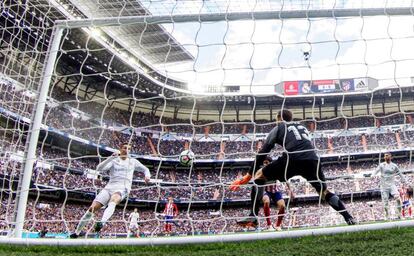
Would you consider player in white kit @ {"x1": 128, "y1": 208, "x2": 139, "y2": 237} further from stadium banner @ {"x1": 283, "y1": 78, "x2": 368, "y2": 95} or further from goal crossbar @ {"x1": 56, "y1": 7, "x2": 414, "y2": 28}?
stadium banner @ {"x1": 283, "y1": 78, "x2": 368, "y2": 95}

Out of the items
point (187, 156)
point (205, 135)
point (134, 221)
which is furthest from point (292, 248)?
point (205, 135)

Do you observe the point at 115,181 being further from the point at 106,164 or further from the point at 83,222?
the point at 83,222

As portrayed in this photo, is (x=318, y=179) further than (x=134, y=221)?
No

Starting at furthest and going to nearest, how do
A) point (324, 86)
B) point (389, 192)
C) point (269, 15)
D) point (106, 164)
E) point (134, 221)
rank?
point (324, 86) < point (389, 192) < point (134, 221) < point (106, 164) < point (269, 15)

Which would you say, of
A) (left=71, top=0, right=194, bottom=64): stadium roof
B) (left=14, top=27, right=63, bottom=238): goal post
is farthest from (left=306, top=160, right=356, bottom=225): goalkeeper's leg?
(left=14, top=27, right=63, bottom=238): goal post

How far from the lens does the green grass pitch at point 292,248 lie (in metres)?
2.46

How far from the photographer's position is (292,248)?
8.55 ft

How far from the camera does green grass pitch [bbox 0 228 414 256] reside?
97.0 inches

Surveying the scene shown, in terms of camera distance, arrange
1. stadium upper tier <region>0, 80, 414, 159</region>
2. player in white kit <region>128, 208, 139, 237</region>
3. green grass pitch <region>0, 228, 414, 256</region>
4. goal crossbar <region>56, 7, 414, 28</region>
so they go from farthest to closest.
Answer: stadium upper tier <region>0, 80, 414, 159</region>, player in white kit <region>128, 208, 139, 237</region>, goal crossbar <region>56, 7, 414, 28</region>, green grass pitch <region>0, 228, 414, 256</region>

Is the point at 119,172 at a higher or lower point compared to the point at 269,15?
lower

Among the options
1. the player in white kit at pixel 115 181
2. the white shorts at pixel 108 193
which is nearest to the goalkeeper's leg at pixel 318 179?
the player in white kit at pixel 115 181

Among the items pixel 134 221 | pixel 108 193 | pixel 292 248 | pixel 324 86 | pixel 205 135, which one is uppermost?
pixel 324 86

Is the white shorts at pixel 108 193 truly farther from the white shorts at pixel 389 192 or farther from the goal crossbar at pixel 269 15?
the white shorts at pixel 389 192

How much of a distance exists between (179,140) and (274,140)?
72.7ft
